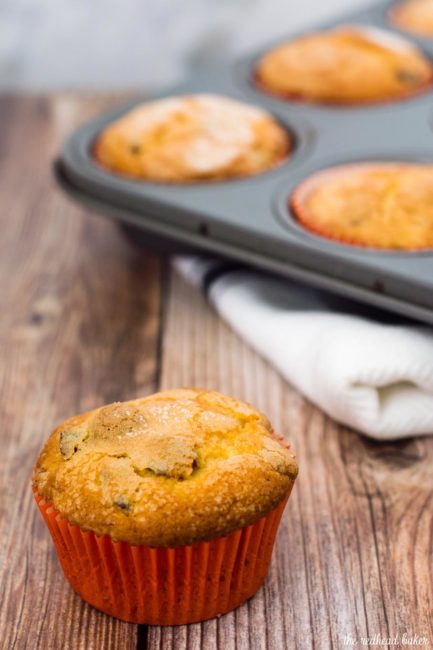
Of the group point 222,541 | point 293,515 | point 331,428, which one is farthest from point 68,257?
point 222,541

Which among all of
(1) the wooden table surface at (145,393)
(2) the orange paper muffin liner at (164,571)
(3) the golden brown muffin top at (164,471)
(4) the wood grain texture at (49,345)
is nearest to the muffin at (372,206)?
(1) the wooden table surface at (145,393)

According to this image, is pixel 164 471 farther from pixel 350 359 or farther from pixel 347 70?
pixel 347 70

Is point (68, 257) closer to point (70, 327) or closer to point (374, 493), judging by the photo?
point (70, 327)

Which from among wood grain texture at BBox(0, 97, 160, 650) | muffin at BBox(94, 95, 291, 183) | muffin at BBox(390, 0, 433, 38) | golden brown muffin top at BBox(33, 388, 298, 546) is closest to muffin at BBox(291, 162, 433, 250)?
muffin at BBox(94, 95, 291, 183)

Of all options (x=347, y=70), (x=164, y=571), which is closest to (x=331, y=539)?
(x=164, y=571)

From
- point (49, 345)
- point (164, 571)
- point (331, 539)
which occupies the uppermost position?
point (164, 571)
